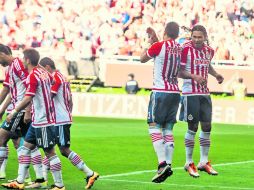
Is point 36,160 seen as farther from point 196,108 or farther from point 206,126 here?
point 206,126

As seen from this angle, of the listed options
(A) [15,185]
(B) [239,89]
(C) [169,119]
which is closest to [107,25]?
(B) [239,89]

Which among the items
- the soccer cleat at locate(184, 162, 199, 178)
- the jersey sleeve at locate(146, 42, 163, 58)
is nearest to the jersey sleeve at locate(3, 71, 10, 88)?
the jersey sleeve at locate(146, 42, 163, 58)

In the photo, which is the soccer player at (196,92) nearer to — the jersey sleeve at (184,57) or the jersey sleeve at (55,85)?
the jersey sleeve at (184,57)

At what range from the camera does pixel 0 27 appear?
3678 cm

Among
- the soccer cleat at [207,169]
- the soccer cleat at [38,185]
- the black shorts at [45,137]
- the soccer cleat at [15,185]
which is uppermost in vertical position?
the black shorts at [45,137]

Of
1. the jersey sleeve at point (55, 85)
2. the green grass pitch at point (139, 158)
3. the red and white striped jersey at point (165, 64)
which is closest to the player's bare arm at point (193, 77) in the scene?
the red and white striped jersey at point (165, 64)

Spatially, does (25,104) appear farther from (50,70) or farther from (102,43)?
(102,43)

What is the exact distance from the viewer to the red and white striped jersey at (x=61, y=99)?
39.3ft

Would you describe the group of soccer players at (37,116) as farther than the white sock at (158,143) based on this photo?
No

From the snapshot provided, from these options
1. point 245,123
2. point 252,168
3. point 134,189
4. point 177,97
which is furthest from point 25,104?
point 245,123

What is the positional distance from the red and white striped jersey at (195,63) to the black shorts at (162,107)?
0.78 metres

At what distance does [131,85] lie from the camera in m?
33.8

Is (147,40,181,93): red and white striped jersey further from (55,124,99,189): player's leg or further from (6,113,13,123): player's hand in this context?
(6,113,13,123): player's hand

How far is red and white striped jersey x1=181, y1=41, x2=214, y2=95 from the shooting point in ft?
45.0
